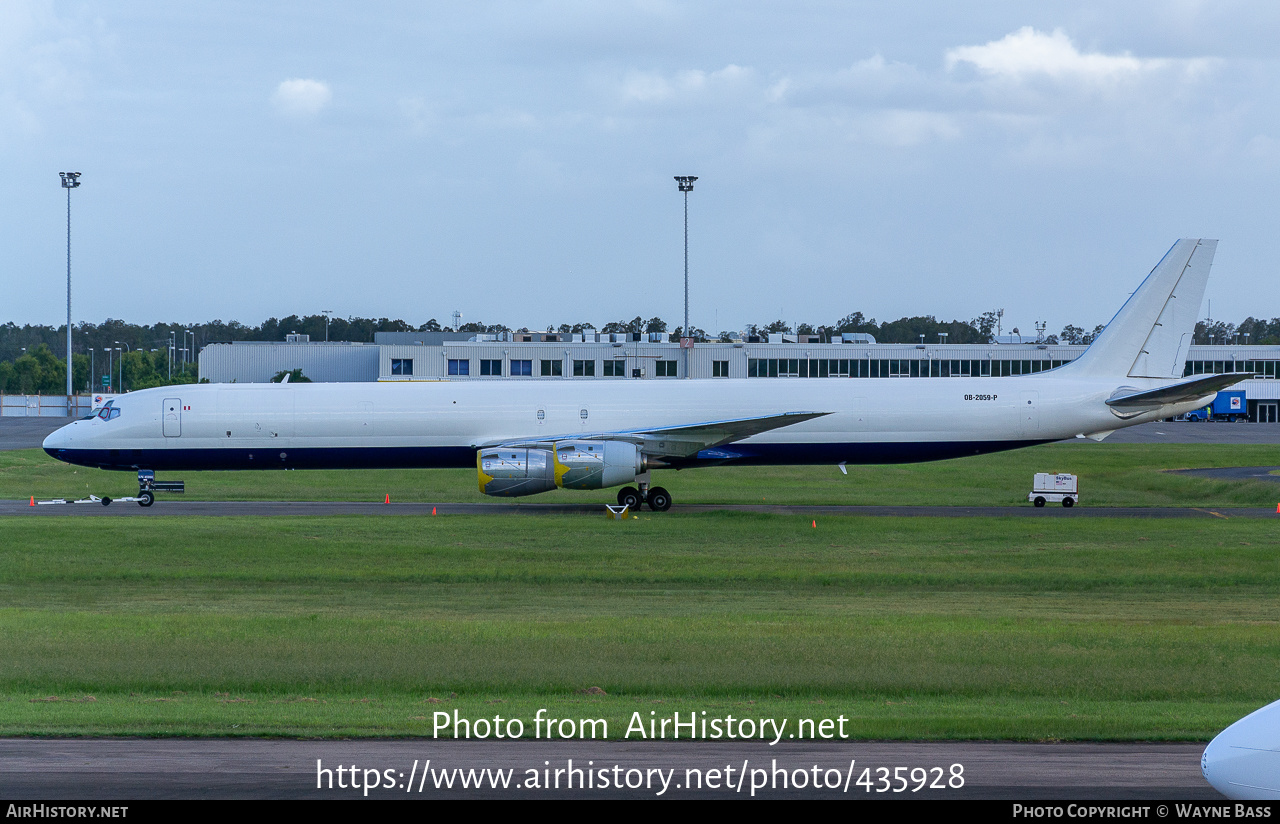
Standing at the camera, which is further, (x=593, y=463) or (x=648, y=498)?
(x=648, y=498)

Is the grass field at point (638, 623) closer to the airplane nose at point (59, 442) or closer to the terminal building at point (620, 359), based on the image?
the airplane nose at point (59, 442)

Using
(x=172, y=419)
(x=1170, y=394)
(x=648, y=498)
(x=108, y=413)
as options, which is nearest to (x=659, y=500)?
(x=648, y=498)

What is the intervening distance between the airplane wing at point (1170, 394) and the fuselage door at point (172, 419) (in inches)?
1137

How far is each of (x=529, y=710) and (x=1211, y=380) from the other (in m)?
27.2

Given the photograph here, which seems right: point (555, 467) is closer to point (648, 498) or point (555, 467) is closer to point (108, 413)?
point (648, 498)

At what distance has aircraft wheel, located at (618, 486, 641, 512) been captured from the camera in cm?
3484

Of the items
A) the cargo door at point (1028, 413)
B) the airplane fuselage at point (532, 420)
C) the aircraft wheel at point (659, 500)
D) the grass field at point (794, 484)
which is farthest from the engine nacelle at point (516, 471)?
the cargo door at point (1028, 413)

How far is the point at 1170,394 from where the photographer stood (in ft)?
115

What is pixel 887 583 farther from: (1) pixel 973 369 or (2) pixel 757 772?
(1) pixel 973 369

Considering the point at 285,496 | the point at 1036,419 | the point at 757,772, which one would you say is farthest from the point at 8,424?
the point at 757,772

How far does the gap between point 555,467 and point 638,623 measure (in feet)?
47.9

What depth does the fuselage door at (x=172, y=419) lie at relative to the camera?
35.8 metres

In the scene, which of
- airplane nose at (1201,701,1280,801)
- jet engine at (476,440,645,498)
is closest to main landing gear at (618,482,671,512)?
jet engine at (476,440,645,498)
